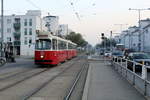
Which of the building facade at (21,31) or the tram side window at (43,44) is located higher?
the building facade at (21,31)

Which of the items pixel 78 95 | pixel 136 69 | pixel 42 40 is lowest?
pixel 78 95

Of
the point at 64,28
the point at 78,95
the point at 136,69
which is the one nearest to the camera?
the point at 78,95

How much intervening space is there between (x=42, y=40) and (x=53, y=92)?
13.4m

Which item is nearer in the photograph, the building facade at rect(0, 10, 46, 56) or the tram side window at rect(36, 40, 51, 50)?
the tram side window at rect(36, 40, 51, 50)

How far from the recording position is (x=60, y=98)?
9.83 meters

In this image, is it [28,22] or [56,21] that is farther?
[56,21]

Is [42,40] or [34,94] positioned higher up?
[42,40]

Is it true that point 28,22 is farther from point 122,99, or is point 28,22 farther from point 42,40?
point 122,99

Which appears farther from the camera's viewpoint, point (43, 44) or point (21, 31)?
point (21, 31)

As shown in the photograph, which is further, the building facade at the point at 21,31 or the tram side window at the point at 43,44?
the building facade at the point at 21,31

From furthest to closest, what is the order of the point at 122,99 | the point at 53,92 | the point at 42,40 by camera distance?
the point at 42,40, the point at 53,92, the point at 122,99

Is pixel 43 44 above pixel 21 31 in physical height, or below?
below

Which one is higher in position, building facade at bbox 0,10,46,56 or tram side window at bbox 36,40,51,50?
building facade at bbox 0,10,46,56

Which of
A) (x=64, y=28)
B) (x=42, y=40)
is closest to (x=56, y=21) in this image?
(x=64, y=28)
